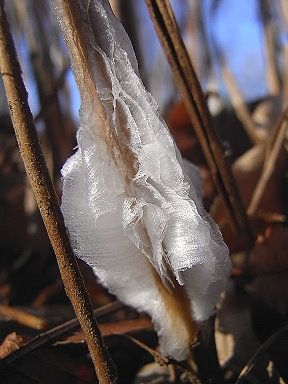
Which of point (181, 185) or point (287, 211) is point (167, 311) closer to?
point (181, 185)

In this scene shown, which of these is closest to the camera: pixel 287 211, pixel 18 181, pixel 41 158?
pixel 41 158

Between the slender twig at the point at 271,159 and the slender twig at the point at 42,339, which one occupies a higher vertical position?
the slender twig at the point at 271,159

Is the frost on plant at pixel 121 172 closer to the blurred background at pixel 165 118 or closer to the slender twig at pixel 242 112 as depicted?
the blurred background at pixel 165 118

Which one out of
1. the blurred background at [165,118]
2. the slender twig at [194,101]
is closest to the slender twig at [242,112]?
the blurred background at [165,118]

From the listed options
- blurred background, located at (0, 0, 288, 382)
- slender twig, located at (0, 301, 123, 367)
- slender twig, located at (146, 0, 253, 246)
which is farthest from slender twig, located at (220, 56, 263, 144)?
slender twig, located at (0, 301, 123, 367)

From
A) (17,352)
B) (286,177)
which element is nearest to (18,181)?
(286,177)

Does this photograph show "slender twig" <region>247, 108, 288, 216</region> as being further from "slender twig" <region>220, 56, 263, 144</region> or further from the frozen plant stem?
Result: the frozen plant stem
